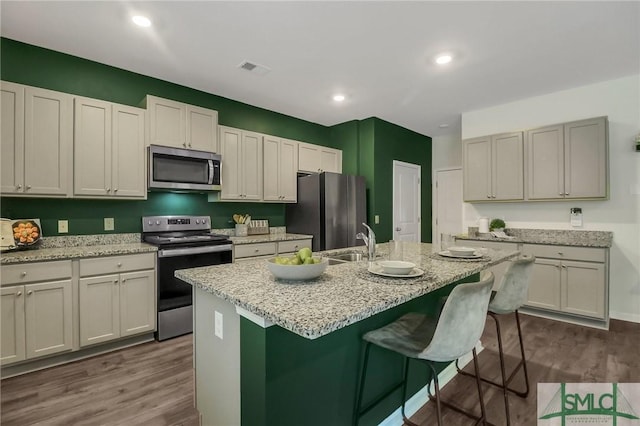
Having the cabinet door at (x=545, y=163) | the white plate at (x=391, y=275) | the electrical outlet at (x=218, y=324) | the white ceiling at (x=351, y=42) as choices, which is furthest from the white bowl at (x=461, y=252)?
the cabinet door at (x=545, y=163)

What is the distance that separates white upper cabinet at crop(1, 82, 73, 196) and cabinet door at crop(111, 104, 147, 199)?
1.07ft

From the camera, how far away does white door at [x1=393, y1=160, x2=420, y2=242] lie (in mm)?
5184

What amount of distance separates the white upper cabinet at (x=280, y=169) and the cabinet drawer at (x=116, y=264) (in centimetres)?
160

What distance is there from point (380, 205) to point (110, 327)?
12.2 ft

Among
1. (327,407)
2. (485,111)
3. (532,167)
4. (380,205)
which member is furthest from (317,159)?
(327,407)

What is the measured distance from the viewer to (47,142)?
253 cm

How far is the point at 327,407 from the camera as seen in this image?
142 cm

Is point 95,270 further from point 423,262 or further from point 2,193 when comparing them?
point 423,262

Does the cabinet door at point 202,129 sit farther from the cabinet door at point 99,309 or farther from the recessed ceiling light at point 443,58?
the recessed ceiling light at point 443,58

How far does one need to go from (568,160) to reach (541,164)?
261 millimetres

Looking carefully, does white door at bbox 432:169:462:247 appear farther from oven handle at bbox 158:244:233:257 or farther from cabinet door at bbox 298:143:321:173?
oven handle at bbox 158:244:233:257

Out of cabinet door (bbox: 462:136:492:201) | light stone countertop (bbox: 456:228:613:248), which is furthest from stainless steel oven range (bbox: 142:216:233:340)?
cabinet door (bbox: 462:136:492:201)

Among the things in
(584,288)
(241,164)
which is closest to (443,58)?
(241,164)

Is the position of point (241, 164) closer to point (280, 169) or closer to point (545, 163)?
point (280, 169)
